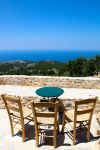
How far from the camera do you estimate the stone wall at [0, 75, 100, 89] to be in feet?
28.8

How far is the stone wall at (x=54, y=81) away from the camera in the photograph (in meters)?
8.79

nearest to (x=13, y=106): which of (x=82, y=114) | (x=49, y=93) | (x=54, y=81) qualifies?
(x=49, y=93)

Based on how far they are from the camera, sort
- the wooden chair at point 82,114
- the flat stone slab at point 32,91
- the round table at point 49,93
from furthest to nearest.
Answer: the flat stone slab at point 32,91 → the round table at point 49,93 → the wooden chair at point 82,114

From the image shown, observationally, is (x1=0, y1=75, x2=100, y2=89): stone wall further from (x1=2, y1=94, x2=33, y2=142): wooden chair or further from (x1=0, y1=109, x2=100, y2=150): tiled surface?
(x1=2, y1=94, x2=33, y2=142): wooden chair

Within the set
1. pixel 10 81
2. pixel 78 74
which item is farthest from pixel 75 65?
pixel 10 81

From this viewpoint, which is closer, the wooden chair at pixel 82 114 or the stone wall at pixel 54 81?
the wooden chair at pixel 82 114

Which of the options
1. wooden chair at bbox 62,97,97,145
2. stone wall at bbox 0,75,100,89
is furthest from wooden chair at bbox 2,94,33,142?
stone wall at bbox 0,75,100,89

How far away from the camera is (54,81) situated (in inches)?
356

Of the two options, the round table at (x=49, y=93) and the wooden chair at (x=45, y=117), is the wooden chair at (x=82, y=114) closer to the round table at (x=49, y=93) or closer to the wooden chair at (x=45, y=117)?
the wooden chair at (x=45, y=117)

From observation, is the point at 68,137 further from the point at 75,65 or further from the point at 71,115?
the point at 75,65

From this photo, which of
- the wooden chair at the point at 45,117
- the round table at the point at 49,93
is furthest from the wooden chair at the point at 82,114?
the round table at the point at 49,93

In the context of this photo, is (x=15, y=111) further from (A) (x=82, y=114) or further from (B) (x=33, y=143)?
(A) (x=82, y=114)

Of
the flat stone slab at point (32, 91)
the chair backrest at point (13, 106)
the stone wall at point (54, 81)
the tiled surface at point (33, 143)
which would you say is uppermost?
the chair backrest at point (13, 106)

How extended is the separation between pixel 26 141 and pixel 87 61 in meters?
25.8
